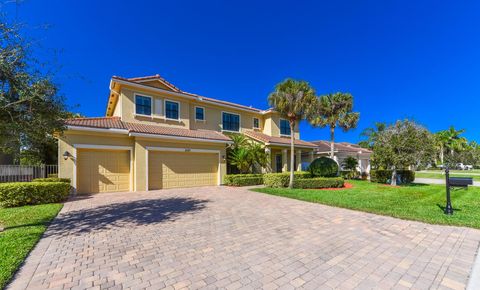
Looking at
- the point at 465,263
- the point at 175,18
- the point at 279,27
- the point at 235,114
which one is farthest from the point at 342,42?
the point at 465,263

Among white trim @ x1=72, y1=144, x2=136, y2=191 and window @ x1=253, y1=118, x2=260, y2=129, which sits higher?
window @ x1=253, y1=118, x2=260, y2=129

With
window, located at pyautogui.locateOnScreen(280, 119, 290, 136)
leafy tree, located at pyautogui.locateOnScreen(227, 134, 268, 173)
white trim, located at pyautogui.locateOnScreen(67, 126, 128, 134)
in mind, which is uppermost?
window, located at pyautogui.locateOnScreen(280, 119, 290, 136)

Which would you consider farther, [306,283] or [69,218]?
[69,218]

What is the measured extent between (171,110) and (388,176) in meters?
20.2

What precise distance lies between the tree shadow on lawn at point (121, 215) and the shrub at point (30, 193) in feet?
9.67

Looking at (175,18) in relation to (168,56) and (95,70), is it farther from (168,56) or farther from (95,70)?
(95,70)

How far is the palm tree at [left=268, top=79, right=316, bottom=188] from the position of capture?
46.5ft

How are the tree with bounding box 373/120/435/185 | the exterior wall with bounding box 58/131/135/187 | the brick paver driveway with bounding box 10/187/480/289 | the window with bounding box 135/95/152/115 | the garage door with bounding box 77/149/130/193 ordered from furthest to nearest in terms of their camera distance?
the window with bounding box 135/95/152/115, the tree with bounding box 373/120/435/185, the garage door with bounding box 77/149/130/193, the exterior wall with bounding box 58/131/135/187, the brick paver driveway with bounding box 10/187/480/289

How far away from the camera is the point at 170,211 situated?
8.20 meters

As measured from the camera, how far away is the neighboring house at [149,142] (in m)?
12.6

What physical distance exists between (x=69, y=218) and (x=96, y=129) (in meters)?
6.95

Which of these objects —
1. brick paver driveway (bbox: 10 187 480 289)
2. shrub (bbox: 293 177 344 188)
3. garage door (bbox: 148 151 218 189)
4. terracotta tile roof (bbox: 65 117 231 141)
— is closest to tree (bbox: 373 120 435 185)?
shrub (bbox: 293 177 344 188)

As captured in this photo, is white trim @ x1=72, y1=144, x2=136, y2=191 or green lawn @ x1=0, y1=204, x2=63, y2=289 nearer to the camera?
green lawn @ x1=0, y1=204, x2=63, y2=289

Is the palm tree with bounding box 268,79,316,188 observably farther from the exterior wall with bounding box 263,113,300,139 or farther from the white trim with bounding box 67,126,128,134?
the white trim with bounding box 67,126,128,134
